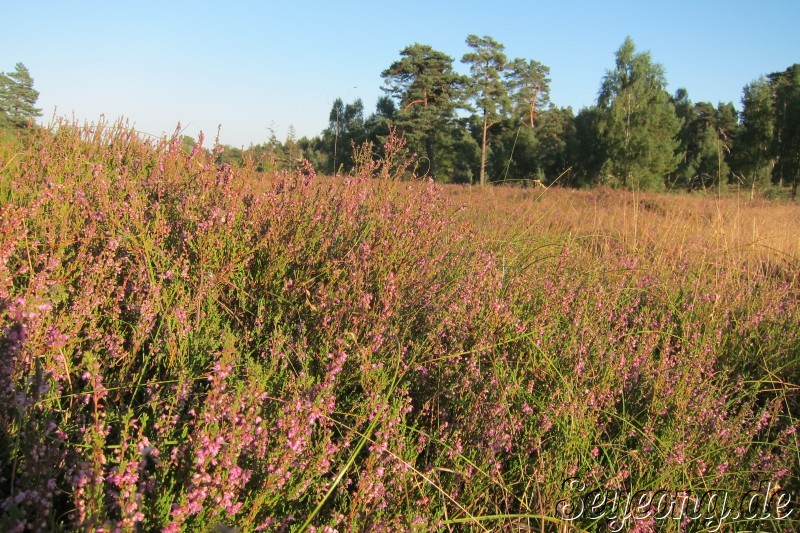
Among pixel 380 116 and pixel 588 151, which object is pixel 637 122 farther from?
pixel 380 116

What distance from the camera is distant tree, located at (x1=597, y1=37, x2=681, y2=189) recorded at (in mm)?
35250

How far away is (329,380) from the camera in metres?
1.85

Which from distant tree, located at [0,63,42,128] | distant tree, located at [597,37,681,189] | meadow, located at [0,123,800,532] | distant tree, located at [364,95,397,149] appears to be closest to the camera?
meadow, located at [0,123,800,532]

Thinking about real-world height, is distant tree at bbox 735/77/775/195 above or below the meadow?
above

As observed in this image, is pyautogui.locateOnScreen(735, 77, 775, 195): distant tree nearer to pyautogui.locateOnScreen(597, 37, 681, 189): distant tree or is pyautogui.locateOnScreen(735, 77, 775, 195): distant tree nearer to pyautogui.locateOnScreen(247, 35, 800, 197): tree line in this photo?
pyautogui.locateOnScreen(247, 35, 800, 197): tree line

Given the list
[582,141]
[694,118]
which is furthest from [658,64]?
[694,118]

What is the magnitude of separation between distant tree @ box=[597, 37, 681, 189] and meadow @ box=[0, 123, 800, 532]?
110 feet

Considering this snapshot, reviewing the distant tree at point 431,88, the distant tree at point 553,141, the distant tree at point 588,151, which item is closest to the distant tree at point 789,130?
the distant tree at point 588,151

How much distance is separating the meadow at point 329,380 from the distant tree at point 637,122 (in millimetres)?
33473

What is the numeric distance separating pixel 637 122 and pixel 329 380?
38.4m

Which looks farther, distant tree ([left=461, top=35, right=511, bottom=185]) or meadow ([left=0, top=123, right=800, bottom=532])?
distant tree ([left=461, top=35, right=511, bottom=185])

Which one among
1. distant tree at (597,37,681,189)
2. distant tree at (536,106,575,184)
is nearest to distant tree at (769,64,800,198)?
distant tree at (597,37,681,189)

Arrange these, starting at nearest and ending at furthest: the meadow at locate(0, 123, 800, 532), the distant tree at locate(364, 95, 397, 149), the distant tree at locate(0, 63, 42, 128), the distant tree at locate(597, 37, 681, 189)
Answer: the meadow at locate(0, 123, 800, 532) < the distant tree at locate(0, 63, 42, 128) < the distant tree at locate(597, 37, 681, 189) < the distant tree at locate(364, 95, 397, 149)

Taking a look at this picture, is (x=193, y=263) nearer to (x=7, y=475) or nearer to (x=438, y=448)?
(x=7, y=475)
